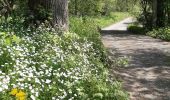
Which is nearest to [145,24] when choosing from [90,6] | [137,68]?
[90,6]

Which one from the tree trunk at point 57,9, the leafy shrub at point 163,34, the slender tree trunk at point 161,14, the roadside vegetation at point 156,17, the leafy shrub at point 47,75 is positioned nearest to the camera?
the leafy shrub at point 47,75

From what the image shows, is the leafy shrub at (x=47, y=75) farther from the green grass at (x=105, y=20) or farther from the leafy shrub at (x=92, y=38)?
the green grass at (x=105, y=20)

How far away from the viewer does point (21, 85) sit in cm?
509

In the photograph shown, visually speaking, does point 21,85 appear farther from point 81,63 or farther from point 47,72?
point 81,63

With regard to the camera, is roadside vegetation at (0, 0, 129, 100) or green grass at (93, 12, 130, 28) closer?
roadside vegetation at (0, 0, 129, 100)

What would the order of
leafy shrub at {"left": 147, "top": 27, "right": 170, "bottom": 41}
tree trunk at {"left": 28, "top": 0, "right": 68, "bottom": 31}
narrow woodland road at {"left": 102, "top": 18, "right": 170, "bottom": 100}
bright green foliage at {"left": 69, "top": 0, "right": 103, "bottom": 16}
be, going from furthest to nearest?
bright green foliage at {"left": 69, "top": 0, "right": 103, "bottom": 16}
leafy shrub at {"left": 147, "top": 27, "right": 170, "bottom": 41}
tree trunk at {"left": 28, "top": 0, "right": 68, "bottom": 31}
narrow woodland road at {"left": 102, "top": 18, "right": 170, "bottom": 100}

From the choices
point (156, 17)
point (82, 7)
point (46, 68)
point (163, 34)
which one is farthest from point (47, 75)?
point (156, 17)

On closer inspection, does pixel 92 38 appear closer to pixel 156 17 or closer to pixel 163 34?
pixel 163 34

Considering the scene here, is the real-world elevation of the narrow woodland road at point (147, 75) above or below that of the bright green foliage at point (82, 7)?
below

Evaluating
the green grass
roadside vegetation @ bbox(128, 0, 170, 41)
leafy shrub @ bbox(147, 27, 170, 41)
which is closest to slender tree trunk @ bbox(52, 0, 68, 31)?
leafy shrub @ bbox(147, 27, 170, 41)

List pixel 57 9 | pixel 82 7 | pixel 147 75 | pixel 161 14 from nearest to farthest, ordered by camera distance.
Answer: pixel 57 9, pixel 147 75, pixel 82 7, pixel 161 14

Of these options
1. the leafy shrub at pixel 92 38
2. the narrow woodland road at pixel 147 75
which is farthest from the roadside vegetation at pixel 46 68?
the narrow woodland road at pixel 147 75

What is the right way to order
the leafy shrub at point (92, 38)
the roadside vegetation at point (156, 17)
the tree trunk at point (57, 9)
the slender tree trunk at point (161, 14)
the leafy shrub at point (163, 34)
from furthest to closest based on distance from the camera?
the slender tree trunk at point (161, 14)
the roadside vegetation at point (156, 17)
the leafy shrub at point (163, 34)
the leafy shrub at point (92, 38)
the tree trunk at point (57, 9)

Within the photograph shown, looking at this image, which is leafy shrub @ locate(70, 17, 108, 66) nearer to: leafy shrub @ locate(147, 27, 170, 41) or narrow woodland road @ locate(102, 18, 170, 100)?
narrow woodland road @ locate(102, 18, 170, 100)
